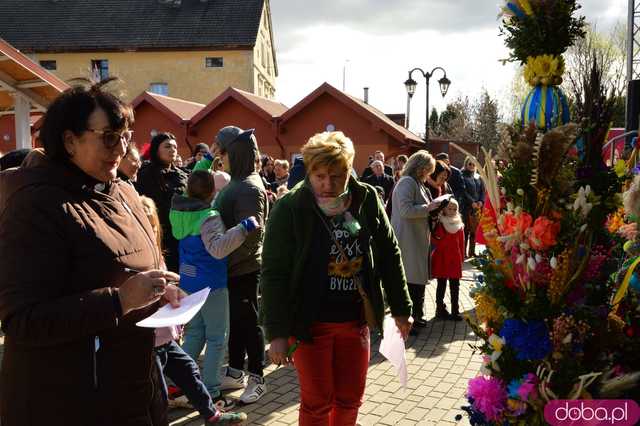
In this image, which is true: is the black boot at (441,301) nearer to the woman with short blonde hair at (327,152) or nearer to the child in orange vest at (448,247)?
the child in orange vest at (448,247)

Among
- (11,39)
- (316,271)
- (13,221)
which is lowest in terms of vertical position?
(316,271)

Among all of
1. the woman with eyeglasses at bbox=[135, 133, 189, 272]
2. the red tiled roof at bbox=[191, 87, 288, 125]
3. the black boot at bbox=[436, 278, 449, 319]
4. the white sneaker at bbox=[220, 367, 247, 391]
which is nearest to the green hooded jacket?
the white sneaker at bbox=[220, 367, 247, 391]

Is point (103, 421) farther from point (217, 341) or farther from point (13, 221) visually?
point (217, 341)

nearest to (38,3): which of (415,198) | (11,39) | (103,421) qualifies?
(11,39)

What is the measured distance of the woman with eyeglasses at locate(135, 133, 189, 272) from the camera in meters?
5.12

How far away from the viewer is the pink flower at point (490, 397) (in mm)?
2557

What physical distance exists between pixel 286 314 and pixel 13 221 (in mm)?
1424

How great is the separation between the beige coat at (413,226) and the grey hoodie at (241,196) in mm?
2097

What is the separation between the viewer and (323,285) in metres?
2.74

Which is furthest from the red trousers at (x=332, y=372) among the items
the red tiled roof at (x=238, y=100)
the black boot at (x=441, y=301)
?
the red tiled roof at (x=238, y=100)

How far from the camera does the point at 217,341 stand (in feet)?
12.9

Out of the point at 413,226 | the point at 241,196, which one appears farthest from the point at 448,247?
the point at 241,196

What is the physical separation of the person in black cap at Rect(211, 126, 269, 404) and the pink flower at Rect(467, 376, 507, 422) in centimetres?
190

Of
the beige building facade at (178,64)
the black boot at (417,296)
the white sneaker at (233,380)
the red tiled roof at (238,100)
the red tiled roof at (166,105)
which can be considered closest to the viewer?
the white sneaker at (233,380)
